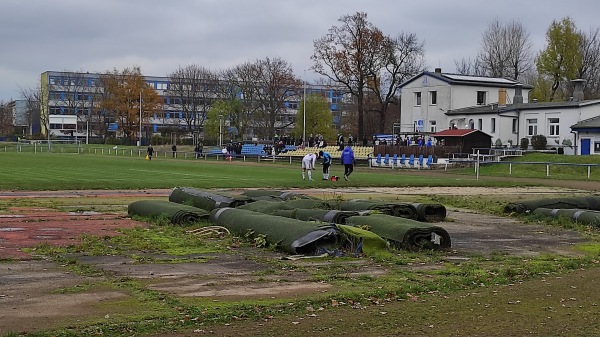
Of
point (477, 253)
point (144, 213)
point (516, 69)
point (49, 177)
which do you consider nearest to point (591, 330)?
point (477, 253)

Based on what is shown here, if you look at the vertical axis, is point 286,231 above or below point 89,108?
below

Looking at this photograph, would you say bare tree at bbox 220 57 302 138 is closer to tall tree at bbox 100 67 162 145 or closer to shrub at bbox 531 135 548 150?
tall tree at bbox 100 67 162 145

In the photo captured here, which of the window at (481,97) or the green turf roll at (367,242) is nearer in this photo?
the green turf roll at (367,242)

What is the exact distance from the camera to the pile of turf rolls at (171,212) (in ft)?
60.9

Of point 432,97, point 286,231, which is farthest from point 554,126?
point 286,231

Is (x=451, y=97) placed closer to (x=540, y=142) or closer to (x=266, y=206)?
(x=540, y=142)

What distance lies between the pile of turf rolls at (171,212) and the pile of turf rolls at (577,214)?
30.4ft

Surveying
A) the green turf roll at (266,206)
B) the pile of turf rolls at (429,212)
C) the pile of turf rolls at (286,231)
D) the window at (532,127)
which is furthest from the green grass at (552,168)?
the pile of turf rolls at (286,231)

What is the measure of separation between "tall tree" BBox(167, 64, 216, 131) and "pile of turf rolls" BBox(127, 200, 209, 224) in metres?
110

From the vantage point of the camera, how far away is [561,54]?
8531cm

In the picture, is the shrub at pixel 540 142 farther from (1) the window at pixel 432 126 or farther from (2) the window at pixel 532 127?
(1) the window at pixel 432 126

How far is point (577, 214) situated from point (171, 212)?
10440 mm

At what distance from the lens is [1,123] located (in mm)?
156000

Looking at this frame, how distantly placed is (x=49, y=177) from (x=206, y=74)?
101m
